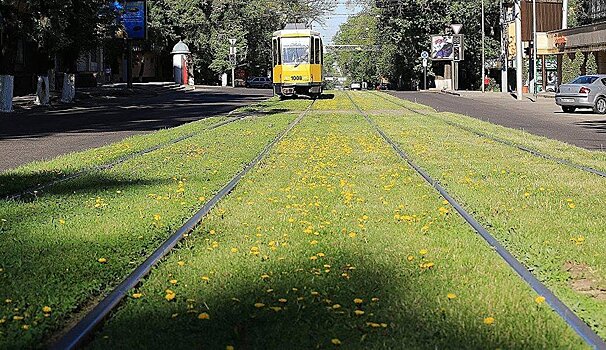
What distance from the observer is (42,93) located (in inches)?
1483

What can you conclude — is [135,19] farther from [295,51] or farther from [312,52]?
[312,52]

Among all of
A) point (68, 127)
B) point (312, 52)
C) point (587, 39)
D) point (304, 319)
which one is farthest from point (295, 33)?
point (304, 319)

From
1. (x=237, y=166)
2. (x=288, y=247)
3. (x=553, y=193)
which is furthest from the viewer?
(x=237, y=166)

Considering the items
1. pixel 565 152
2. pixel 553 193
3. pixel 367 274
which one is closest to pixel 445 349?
pixel 367 274

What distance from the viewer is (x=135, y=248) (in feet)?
22.7

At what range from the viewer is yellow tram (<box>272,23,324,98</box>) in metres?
43.1

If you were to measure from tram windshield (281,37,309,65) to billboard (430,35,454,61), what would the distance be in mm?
33612

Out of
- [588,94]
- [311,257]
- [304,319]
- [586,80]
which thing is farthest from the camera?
[586,80]

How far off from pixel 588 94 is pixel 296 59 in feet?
49.7

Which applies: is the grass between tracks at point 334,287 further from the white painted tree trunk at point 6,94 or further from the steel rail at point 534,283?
the white painted tree trunk at point 6,94

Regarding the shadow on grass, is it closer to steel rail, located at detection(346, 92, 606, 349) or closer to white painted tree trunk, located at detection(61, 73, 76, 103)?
steel rail, located at detection(346, 92, 606, 349)

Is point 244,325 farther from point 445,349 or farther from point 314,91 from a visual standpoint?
point 314,91

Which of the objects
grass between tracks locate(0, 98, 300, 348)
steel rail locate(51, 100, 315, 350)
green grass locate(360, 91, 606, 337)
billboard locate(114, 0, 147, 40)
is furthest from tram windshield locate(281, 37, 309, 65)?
steel rail locate(51, 100, 315, 350)

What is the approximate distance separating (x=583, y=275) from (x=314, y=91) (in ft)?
129
